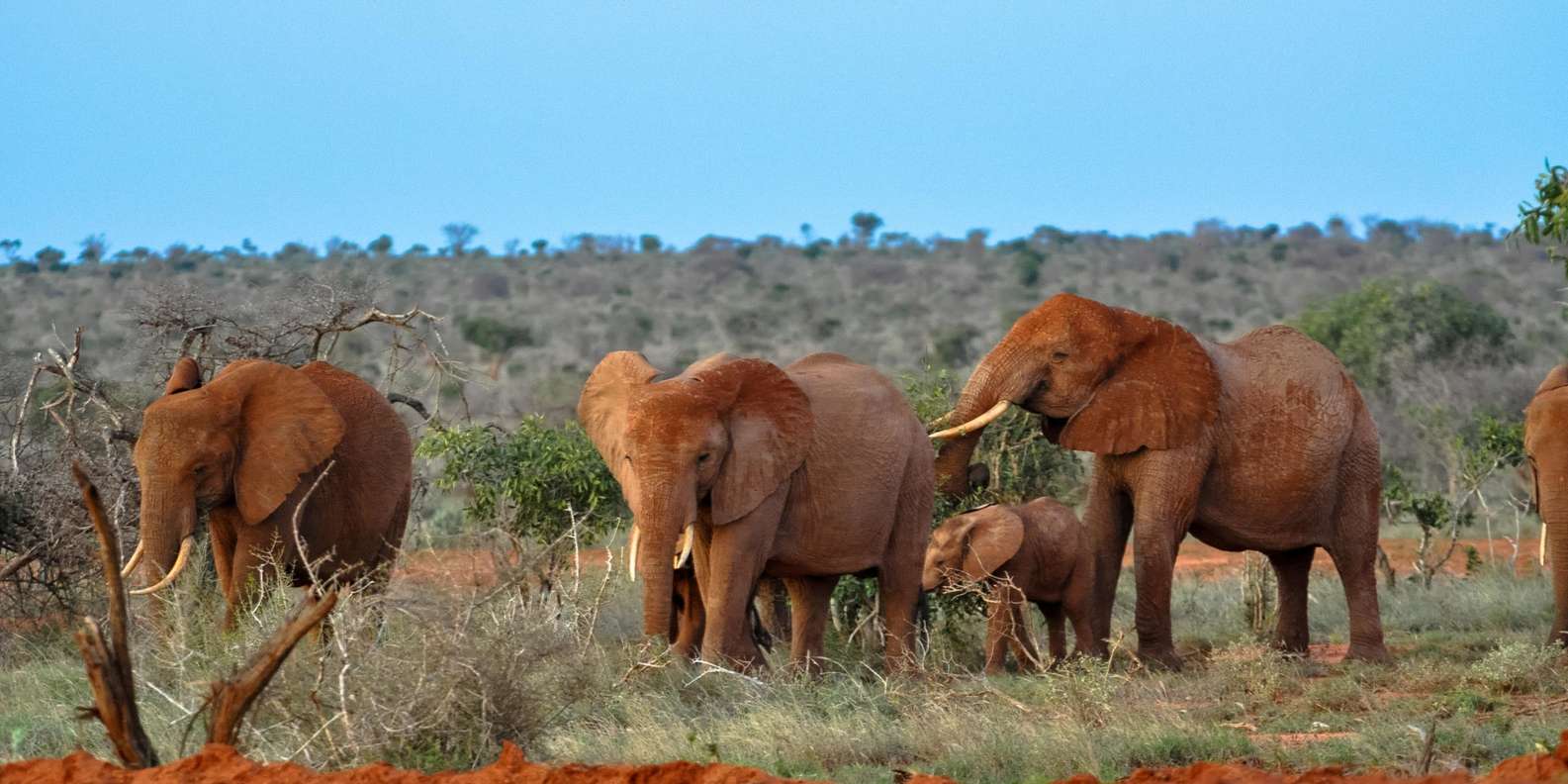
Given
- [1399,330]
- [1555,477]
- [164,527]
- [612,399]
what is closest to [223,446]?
[164,527]

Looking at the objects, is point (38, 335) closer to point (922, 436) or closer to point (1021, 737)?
point (922, 436)

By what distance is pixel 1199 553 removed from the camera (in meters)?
25.6

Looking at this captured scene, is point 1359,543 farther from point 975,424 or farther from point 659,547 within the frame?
point 659,547

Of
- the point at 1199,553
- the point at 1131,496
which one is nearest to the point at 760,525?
the point at 1131,496

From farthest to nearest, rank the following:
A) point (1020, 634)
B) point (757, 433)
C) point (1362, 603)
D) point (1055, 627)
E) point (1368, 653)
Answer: point (1055, 627) → point (1020, 634) → point (1362, 603) → point (1368, 653) → point (757, 433)

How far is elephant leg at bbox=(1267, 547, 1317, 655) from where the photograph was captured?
1327 centimetres

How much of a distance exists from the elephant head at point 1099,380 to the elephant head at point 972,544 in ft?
3.55

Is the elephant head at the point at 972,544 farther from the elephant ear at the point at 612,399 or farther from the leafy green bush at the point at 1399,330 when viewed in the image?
the leafy green bush at the point at 1399,330

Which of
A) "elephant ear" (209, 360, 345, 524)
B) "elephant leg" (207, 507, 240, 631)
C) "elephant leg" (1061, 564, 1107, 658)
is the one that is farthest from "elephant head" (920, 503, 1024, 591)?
"elephant leg" (207, 507, 240, 631)

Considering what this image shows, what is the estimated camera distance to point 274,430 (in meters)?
11.6

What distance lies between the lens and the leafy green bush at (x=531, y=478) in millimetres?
14281

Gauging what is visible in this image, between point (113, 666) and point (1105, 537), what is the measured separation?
711 centimetres

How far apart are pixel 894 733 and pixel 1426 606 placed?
27.3 ft

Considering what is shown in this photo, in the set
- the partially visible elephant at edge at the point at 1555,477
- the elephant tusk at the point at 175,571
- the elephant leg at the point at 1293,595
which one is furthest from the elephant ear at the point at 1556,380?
the elephant tusk at the point at 175,571
